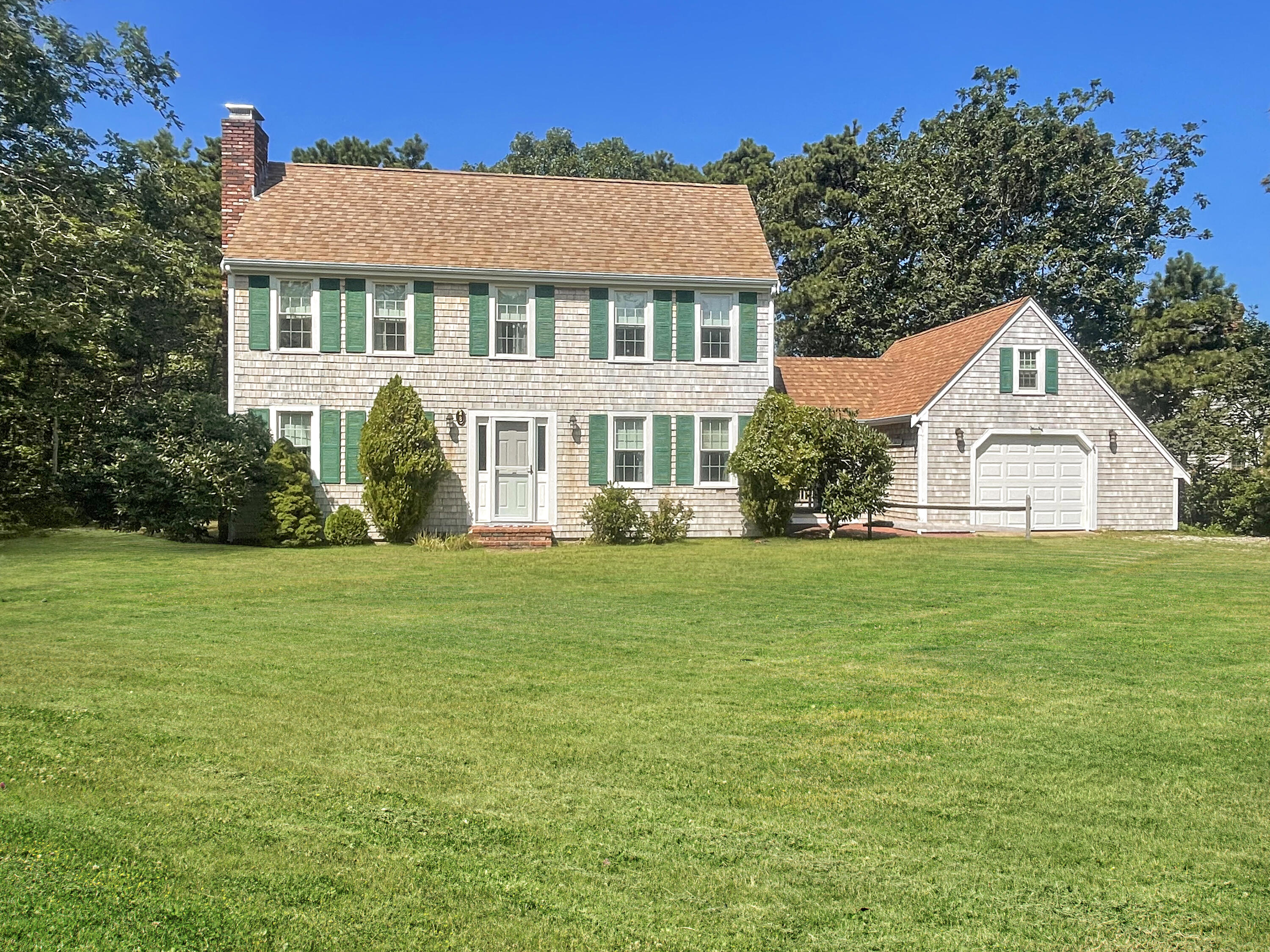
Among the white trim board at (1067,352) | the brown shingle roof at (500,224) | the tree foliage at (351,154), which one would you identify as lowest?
the white trim board at (1067,352)

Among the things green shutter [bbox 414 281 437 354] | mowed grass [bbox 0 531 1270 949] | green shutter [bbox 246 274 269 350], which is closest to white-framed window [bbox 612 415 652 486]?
green shutter [bbox 414 281 437 354]

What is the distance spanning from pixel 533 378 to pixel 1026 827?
17.0m

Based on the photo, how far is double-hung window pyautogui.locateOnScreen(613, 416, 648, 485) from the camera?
2125 centimetres

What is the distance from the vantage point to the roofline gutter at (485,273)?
65.3ft

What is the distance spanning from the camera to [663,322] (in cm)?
2148

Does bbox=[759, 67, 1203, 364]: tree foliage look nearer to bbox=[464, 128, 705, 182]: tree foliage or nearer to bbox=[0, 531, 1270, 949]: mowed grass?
bbox=[464, 128, 705, 182]: tree foliage

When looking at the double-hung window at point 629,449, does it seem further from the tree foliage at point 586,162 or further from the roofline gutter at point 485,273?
the tree foliage at point 586,162

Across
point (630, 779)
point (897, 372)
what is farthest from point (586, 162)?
point (630, 779)

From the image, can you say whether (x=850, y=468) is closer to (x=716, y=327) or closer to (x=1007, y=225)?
(x=716, y=327)

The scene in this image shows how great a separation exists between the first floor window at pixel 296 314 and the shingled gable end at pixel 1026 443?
43.3ft

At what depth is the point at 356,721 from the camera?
21.3ft

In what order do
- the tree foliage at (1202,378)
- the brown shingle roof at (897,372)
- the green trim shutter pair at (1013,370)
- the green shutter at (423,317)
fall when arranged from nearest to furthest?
1. the green shutter at (423,317)
2. the green trim shutter pair at (1013,370)
3. the brown shingle roof at (897,372)
4. the tree foliage at (1202,378)

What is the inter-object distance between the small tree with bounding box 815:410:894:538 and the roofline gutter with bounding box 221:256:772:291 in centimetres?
360

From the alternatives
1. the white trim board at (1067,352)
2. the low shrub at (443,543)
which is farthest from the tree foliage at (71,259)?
the white trim board at (1067,352)
